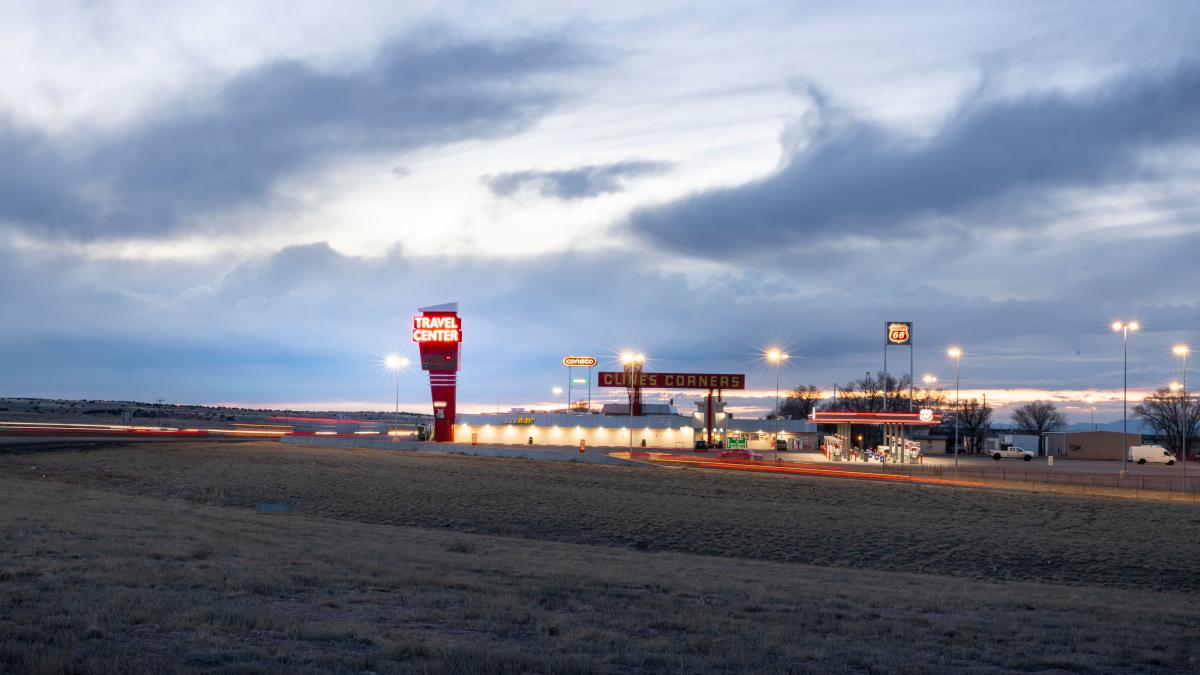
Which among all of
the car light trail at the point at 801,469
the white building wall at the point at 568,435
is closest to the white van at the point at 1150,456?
the white building wall at the point at 568,435

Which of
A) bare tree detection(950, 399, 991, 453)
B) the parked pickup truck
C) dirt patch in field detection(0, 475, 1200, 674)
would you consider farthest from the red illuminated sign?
bare tree detection(950, 399, 991, 453)

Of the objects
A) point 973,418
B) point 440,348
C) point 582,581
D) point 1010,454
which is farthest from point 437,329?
point 973,418

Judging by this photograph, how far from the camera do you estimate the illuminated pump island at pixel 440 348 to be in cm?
9231

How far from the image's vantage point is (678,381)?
10588 centimetres

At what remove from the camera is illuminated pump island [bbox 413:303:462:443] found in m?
92.3

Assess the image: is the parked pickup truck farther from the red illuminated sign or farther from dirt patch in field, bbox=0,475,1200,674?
dirt patch in field, bbox=0,475,1200,674

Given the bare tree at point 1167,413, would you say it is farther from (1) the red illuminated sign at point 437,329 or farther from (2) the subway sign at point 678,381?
(1) the red illuminated sign at point 437,329

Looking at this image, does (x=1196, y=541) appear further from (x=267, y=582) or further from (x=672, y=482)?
(x=267, y=582)

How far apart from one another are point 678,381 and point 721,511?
213 ft

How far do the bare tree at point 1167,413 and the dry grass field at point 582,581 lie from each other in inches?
5293

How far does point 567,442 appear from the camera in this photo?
100812 millimetres

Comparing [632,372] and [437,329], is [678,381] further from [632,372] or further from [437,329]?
[437,329]

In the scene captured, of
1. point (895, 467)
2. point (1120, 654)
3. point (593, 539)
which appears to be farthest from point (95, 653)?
point (895, 467)

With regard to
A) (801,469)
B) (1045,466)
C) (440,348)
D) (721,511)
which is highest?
(440,348)
